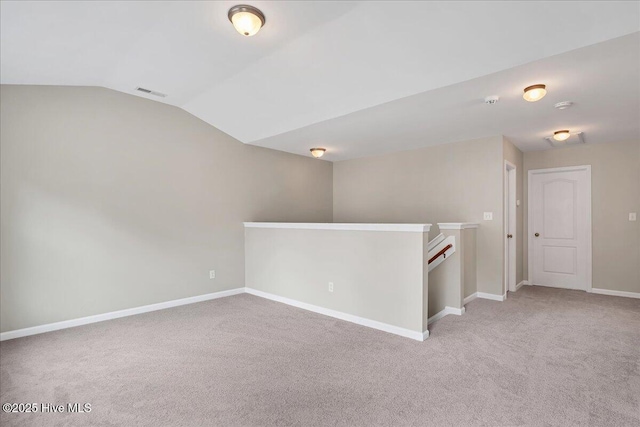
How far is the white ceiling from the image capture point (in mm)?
2303

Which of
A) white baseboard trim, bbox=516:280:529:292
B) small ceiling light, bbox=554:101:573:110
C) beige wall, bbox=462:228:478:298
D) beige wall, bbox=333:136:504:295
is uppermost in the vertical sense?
small ceiling light, bbox=554:101:573:110

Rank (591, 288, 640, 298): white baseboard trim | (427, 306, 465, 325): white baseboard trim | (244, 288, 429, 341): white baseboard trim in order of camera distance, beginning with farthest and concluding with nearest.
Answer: (591, 288, 640, 298): white baseboard trim < (427, 306, 465, 325): white baseboard trim < (244, 288, 429, 341): white baseboard trim

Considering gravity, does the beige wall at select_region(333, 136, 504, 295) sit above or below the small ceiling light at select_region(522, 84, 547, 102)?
below

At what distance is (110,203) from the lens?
3.96m

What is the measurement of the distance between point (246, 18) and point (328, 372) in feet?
9.35

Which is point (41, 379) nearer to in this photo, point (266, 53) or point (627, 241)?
point (266, 53)

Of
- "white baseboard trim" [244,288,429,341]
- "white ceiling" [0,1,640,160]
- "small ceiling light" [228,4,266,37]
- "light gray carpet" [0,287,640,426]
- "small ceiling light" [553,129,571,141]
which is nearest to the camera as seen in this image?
"light gray carpet" [0,287,640,426]

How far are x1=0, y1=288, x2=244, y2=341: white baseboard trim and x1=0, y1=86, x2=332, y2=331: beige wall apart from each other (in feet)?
0.20

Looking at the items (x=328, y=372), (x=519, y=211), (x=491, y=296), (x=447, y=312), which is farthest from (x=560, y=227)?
(x=328, y=372)

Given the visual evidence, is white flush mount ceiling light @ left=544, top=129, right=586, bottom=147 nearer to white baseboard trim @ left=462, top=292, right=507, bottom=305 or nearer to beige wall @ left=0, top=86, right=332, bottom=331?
white baseboard trim @ left=462, top=292, right=507, bottom=305

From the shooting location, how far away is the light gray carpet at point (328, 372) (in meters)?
2.00

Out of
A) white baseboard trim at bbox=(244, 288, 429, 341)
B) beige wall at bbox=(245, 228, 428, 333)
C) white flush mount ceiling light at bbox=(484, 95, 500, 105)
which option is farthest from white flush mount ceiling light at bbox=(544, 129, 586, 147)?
white baseboard trim at bbox=(244, 288, 429, 341)

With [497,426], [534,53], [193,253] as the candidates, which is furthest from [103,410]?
[534,53]

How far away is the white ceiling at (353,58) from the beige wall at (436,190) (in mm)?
745
